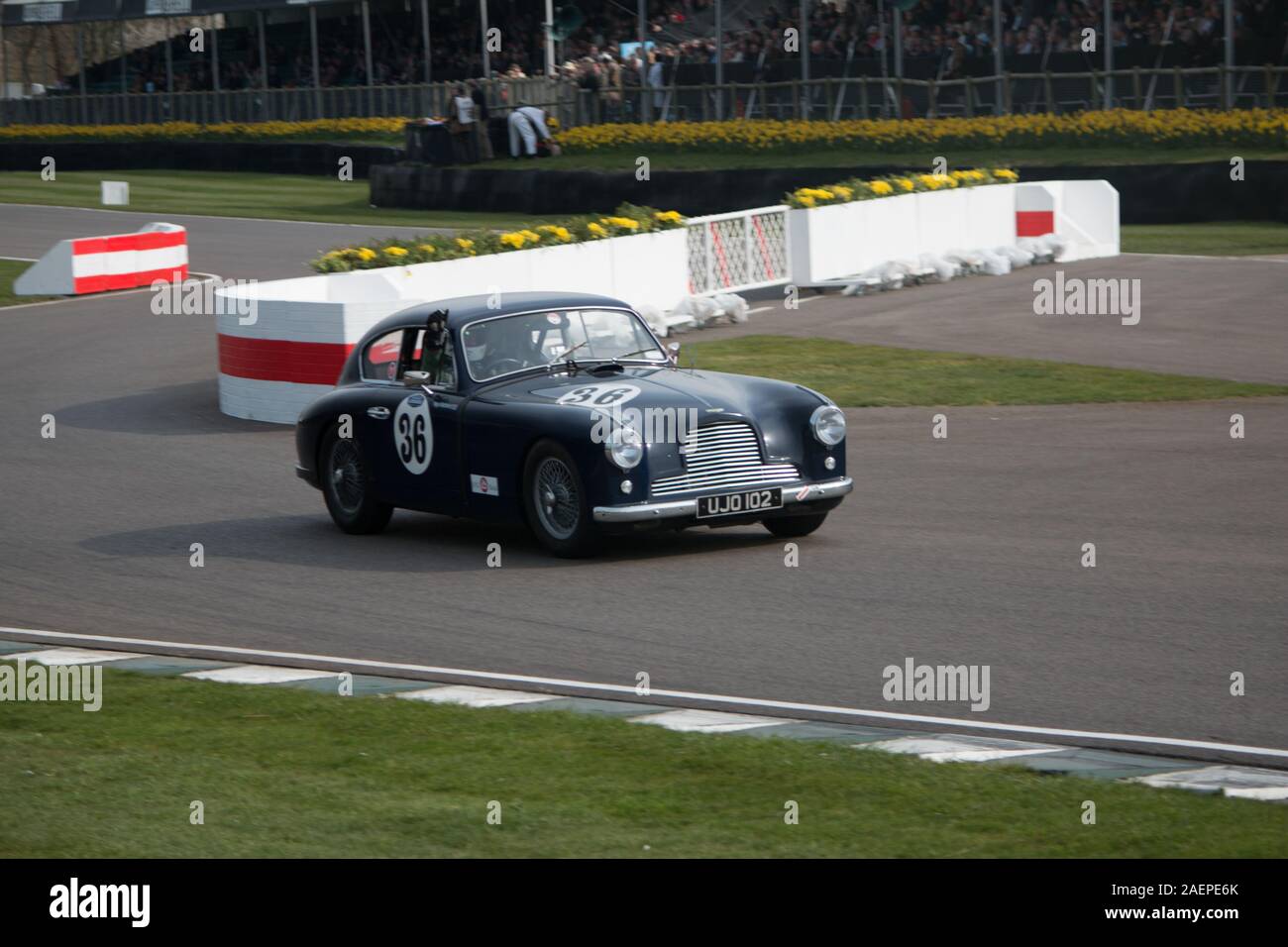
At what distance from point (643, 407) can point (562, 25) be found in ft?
121

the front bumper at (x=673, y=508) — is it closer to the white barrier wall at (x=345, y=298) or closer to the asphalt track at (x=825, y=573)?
the asphalt track at (x=825, y=573)

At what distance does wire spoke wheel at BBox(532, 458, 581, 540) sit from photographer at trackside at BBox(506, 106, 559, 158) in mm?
29557

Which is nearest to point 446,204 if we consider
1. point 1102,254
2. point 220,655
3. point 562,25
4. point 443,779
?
point 562,25

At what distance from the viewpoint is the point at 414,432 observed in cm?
1141

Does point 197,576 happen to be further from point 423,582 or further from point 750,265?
point 750,265

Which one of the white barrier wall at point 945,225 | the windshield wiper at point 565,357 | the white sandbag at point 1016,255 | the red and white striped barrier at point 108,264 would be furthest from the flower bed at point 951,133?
the windshield wiper at point 565,357

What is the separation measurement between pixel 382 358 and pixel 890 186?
14.2 m

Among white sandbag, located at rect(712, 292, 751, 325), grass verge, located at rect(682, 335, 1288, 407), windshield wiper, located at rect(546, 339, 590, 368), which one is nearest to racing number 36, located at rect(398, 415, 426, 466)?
windshield wiper, located at rect(546, 339, 590, 368)

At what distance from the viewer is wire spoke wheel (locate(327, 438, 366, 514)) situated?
39.0 feet

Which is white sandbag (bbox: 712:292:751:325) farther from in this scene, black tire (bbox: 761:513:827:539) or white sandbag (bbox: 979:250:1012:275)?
black tire (bbox: 761:513:827:539)

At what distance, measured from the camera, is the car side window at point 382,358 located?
39.1 ft

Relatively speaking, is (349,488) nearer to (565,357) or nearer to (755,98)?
(565,357)

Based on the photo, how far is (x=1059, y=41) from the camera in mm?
36781

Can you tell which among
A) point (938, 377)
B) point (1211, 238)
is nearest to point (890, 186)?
point (1211, 238)
